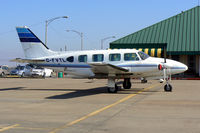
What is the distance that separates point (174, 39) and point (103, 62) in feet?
89.8

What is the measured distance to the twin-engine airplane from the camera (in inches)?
702

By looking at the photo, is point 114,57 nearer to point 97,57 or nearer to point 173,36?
point 97,57

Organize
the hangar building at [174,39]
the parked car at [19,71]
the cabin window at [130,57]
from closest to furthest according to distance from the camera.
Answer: the cabin window at [130,57]
the hangar building at [174,39]
the parked car at [19,71]

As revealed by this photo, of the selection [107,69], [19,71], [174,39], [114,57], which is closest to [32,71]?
[19,71]

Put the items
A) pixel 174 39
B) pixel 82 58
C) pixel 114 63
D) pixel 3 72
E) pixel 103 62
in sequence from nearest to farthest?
pixel 103 62, pixel 114 63, pixel 82 58, pixel 174 39, pixel 3 72

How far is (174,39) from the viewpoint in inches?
1646

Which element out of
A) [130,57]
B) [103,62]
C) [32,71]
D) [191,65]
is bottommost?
[32,71]

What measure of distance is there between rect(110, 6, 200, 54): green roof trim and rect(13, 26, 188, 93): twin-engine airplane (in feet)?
73.0

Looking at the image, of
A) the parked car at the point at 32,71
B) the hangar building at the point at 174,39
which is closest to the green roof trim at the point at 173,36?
the hangar building at the point at 174,39

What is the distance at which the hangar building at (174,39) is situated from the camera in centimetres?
4041

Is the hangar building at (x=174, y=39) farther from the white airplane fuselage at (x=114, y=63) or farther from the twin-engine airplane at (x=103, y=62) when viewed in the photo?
the white airplane fuselage at (x=114, y=63)

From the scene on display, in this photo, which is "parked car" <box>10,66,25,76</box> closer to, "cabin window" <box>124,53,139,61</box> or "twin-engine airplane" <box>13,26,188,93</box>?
"twin-engine airplane" <box>13,26,188,93</box>

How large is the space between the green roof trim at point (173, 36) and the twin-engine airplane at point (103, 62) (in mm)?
22261

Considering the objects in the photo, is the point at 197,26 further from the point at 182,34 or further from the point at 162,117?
the point at 162,117
